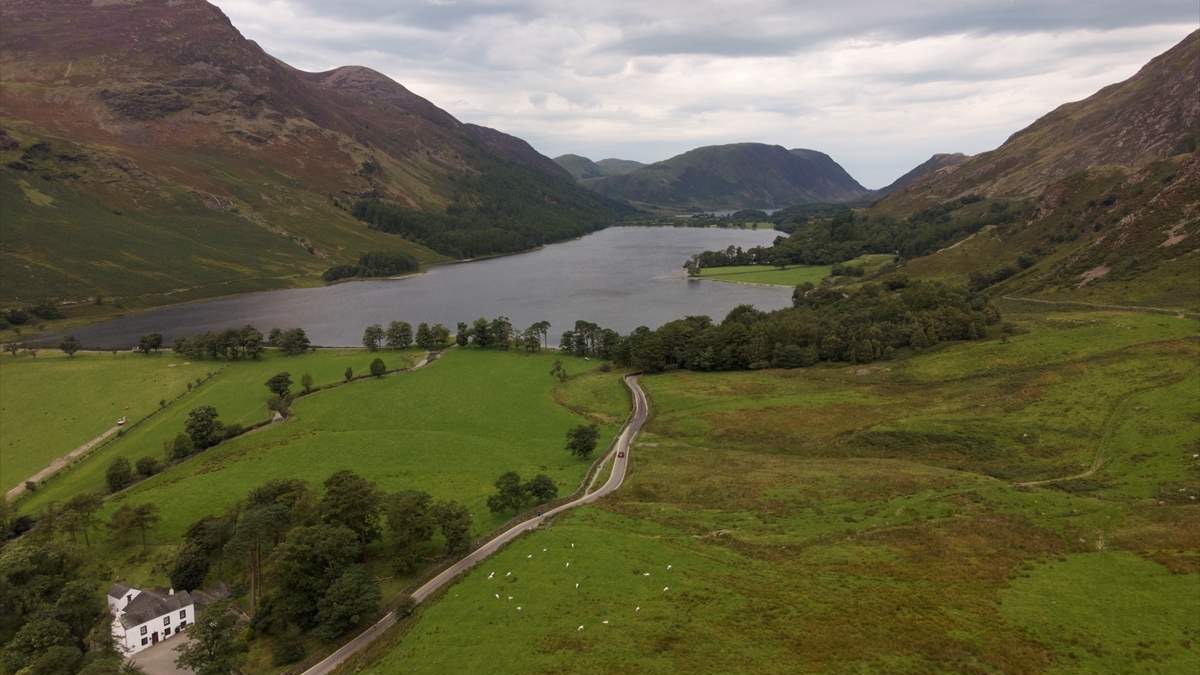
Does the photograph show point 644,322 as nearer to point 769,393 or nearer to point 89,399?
point 769,393

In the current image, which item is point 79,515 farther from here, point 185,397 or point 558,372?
point 558,372

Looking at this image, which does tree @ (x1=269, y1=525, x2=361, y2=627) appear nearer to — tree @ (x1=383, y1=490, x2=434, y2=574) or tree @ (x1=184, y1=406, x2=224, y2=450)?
tree @ (x1=383, y1=490, x2=434, y2=574)

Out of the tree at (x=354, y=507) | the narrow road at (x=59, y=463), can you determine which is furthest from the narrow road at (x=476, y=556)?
the narrow road at (x=59, y=463)

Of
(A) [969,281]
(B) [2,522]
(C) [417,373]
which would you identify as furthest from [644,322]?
(B) [2,522]

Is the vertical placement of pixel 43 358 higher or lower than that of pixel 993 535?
higher

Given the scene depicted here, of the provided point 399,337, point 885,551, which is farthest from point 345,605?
point 399,337

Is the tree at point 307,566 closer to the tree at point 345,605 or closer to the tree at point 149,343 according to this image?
the tree at point 345,605

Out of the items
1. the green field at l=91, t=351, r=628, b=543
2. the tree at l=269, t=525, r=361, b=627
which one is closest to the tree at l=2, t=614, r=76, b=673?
the tree at l=269, t=525, r=361, b=627
